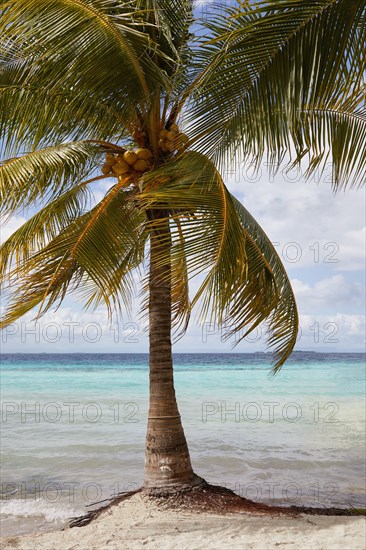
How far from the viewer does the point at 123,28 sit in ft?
18.7

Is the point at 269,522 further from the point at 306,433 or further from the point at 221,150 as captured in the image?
the point at 306,433

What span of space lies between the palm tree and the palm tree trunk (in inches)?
0.6

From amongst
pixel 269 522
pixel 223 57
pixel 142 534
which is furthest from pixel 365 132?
pixel 142 534

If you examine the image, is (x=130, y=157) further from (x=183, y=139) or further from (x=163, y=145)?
(x=183, y=139)

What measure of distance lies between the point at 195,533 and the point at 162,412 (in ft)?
5.02

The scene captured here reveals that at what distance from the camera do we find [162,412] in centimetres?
678

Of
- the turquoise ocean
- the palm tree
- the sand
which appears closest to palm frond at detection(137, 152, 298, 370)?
the palm tree

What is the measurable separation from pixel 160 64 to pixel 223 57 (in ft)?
7.24

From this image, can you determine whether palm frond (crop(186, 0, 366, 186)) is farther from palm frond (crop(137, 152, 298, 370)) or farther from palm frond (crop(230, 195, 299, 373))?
palm frond (crop(230, 195, 299, 373))

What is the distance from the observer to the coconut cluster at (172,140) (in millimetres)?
6352

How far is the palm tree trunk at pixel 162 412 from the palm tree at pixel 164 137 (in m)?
0.02

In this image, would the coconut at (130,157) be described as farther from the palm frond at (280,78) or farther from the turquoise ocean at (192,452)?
the turquoise ocean at (192,452)

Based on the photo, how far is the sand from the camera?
5246mm

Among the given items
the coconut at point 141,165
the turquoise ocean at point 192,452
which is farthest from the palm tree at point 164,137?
the turquoise ocean at point 192,452
